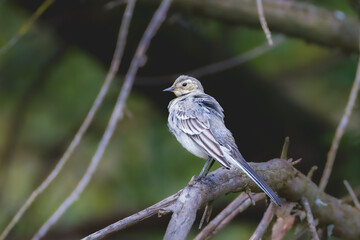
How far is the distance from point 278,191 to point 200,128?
31.9 inches

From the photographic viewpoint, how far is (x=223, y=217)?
3.26 metres

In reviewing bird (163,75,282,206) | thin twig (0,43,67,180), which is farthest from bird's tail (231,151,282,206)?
thin twig (0,43,67,180)

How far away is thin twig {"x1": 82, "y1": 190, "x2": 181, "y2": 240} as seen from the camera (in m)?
2.39

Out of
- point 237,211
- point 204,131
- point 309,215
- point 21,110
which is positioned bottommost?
point 309,215

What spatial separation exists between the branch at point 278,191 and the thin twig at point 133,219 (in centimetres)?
3

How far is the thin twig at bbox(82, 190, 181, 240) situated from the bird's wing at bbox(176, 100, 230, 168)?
0.95 meters

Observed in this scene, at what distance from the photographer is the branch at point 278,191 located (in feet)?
8.95

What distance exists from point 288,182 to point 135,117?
344cm

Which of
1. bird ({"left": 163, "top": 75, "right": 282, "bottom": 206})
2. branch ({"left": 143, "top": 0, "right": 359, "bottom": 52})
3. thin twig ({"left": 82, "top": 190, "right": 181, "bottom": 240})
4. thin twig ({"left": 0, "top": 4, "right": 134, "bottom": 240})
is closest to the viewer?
thin twig ({"left": 82, "top": 190, "right": 181, "bottom": 240})

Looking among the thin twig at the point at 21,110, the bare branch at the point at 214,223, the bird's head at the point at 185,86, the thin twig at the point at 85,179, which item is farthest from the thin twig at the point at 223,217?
the thin twig at the point at 21,110

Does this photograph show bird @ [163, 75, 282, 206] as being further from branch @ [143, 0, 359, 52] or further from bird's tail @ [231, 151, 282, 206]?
branch @ [143, 0, 359, 52]

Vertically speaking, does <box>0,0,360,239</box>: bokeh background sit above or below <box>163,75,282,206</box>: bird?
above

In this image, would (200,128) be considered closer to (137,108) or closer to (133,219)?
(133,219)

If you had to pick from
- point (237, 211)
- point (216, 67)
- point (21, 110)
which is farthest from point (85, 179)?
point (21, 110)
